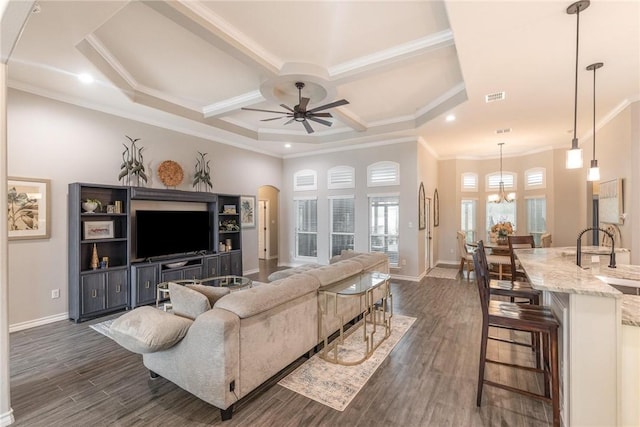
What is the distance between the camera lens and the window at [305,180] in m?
7.89

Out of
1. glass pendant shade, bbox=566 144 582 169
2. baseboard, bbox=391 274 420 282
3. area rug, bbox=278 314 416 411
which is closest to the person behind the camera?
area rug, bbox=278 314 416 411

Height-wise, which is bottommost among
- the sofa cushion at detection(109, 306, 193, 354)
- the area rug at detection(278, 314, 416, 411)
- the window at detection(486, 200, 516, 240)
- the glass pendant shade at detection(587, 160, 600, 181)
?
the area rug at detection(278, 314, 416, 411)

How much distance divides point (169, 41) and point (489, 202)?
853 centimetres

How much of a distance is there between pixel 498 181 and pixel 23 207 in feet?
33.5

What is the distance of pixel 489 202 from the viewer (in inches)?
331

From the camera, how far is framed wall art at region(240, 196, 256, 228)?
7.06m

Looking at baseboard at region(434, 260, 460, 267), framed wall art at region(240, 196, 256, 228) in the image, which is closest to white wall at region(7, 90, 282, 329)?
framed wall art at region(240, 196, 256, 228)

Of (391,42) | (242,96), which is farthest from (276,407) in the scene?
(242,96)

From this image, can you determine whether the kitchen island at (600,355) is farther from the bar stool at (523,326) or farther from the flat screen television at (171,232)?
the flat screen television at (171,232)

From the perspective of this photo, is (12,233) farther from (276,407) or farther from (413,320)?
(413,320)

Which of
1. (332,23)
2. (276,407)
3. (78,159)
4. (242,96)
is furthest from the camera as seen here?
(242,96)

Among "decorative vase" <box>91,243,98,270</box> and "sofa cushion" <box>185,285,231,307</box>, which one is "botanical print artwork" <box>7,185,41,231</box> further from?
"sofa cushion" <box>185,285,231,307</box>

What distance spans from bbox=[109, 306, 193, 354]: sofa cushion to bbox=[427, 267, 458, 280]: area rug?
235 inches

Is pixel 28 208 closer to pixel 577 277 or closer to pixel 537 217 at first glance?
pixel 577 277
